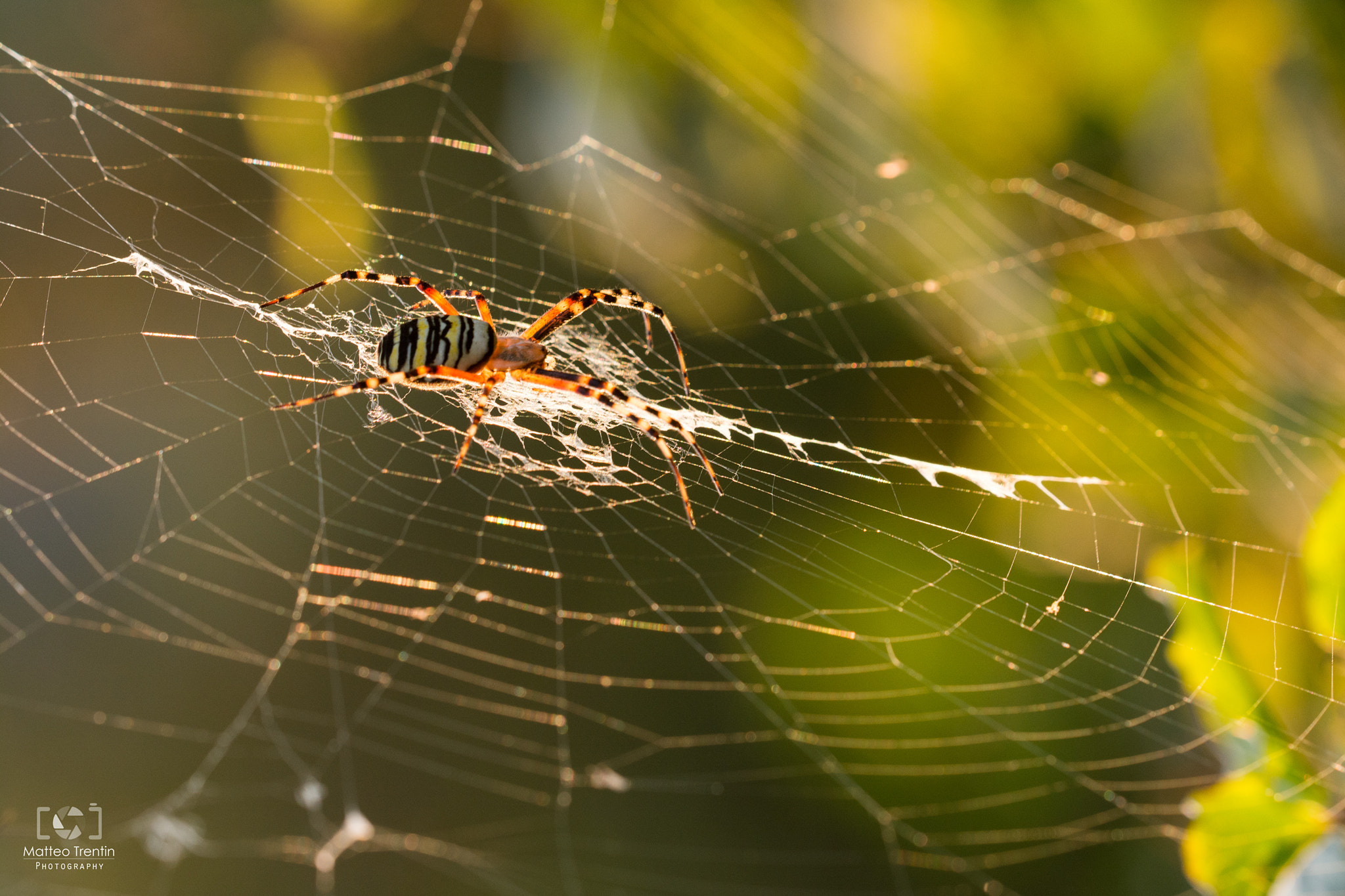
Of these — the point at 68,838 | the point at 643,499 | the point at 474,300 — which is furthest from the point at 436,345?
the point at 68,838

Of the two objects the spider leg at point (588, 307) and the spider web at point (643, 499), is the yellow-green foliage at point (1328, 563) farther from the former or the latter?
the spider leg at point (588, 307)

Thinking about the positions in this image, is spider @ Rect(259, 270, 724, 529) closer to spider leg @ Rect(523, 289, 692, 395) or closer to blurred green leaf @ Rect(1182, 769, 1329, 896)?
spider leg @ Rect(523, 289, 692, 395)

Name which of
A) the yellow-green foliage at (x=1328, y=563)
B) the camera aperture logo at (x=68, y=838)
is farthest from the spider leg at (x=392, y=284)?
the yellow-green foliage at (x=1328, y=563)

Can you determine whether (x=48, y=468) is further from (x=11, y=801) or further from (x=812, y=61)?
(x=812, y=61)

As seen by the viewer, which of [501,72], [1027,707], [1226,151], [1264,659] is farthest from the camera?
[501,72]

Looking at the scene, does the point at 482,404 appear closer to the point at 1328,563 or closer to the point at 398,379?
the point at 398,379

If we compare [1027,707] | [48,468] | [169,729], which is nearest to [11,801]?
[169,729]

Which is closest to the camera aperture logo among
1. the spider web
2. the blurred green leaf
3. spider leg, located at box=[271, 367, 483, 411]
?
the spider web
